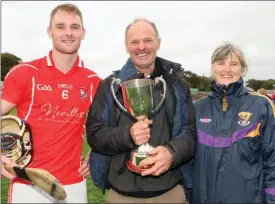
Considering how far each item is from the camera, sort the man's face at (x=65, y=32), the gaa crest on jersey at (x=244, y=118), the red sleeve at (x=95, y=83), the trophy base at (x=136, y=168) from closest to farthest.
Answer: the trophy base at (x=136, y=168) → the gaa crest on jersey at (x=244, y=118) → the man's face at (x=65, y=32) → the red sleeve at (x=95, y=83)

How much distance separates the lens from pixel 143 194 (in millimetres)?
2932

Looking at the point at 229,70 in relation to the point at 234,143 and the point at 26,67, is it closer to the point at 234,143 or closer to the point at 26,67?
the point at 234,143

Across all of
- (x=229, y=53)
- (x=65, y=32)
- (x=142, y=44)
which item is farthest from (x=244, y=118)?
(x=65, y=32)

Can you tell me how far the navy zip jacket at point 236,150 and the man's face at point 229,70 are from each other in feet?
0.28

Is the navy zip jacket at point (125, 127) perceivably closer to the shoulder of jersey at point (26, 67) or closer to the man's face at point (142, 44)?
the man's face at point (142, 44)

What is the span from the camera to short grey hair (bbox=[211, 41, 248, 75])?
10.0 ft

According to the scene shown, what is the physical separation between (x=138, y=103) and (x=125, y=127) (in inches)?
9.1

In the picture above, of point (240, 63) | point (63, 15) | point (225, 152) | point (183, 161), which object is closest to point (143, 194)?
point (183, 161)

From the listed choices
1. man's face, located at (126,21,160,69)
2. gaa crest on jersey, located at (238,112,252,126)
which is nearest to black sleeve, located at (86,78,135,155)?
man's face, located at (126,21,160,69)

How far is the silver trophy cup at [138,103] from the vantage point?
2.75 m

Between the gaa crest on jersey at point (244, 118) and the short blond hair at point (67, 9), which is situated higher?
the short blond hair at point (67, 9)

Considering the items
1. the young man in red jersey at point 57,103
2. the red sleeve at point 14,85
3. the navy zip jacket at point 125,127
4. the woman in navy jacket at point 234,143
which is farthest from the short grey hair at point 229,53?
the red sleeve at point 14,85

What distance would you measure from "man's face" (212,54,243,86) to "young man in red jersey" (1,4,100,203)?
1263 millimetres

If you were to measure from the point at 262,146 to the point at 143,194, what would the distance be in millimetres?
1096
